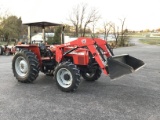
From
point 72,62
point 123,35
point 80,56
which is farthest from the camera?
point 123,35

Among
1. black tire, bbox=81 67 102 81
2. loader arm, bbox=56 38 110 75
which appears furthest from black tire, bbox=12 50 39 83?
black tire, bbox=81 67 102 81

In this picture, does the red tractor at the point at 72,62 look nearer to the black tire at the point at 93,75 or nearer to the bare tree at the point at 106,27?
the black tire at the point at 93,75

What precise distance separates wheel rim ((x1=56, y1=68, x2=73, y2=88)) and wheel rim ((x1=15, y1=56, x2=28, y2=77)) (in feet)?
4.91

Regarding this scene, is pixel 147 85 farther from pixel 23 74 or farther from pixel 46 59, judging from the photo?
pixel 23 74

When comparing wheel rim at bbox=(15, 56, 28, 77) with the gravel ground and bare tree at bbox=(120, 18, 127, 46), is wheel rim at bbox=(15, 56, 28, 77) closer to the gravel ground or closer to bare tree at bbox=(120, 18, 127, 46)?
the gravel ground

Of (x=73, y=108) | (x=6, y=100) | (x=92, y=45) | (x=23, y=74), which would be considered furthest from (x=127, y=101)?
(x=23, y=74)

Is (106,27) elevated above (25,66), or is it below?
above

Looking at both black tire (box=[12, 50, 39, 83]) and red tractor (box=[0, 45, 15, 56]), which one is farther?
red tractor (box=[0, 45, 15, 56])

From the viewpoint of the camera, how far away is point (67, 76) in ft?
20.1

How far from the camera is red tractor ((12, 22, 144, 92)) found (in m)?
5.78

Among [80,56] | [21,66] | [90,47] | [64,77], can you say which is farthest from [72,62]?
[21,66]

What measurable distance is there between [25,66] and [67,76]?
1.84 metres

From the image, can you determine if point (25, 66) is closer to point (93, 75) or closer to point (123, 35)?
point (93, 75)

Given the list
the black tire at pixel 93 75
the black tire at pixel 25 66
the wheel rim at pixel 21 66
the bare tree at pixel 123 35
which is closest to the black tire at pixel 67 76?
the black tire at pixel 25 66
